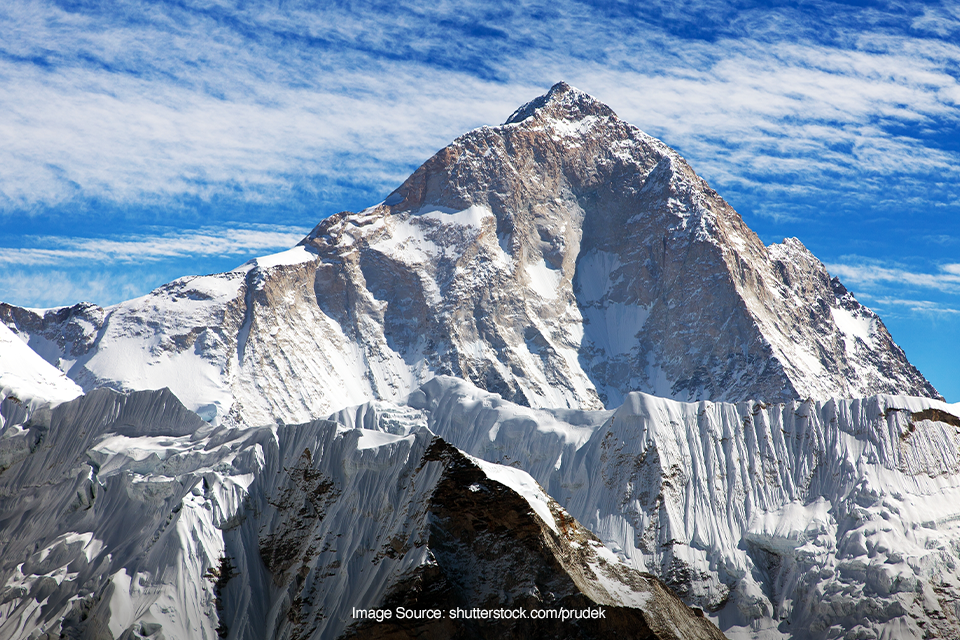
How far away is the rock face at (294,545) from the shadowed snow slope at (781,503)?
87.6 feet

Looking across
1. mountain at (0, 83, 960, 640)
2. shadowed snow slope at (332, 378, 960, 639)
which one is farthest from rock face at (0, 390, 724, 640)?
shadowed snow slope at (332, 378, 960, 639)

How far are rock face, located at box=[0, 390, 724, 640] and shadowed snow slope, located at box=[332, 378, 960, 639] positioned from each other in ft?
87.6

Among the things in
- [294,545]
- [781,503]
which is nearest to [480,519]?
[294,545]

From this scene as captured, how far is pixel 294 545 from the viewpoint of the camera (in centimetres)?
10400

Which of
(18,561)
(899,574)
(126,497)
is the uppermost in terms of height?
(899,574)

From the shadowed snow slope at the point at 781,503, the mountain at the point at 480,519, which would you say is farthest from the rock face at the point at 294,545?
the shadowed snow slope at the point at 781,503

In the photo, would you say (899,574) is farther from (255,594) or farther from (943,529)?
(255,594)

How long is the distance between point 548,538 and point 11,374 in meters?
76.5

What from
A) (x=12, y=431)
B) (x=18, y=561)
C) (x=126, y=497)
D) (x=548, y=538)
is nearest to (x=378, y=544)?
(x=548, y=538)

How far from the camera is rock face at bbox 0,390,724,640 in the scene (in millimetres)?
90125

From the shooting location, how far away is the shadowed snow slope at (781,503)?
12131cm

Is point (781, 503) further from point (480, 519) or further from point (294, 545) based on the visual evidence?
point (294, 545)

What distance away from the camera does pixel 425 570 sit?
296 ft

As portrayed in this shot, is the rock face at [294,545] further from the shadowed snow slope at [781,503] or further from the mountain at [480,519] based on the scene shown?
the shadowed snow slope at [781,503]
